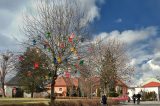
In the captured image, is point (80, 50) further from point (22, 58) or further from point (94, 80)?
point (94, 80)

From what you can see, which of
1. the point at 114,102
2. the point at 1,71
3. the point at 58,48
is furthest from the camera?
the point at 1,71

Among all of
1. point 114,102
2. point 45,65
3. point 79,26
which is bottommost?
point 114,102

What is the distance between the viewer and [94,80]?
60.0m

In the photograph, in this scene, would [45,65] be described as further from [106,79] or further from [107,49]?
[107,49]

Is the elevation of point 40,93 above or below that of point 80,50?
below

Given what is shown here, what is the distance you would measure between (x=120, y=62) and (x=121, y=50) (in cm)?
249

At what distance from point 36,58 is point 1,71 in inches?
2298

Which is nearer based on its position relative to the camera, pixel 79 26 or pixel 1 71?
pixel 79 26

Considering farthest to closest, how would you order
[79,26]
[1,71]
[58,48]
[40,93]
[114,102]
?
[1,71]
[40,93]
[114,102]
[79,26]
[58,48]

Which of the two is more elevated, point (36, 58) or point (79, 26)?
point (79, 26)

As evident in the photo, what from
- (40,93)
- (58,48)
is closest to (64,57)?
(58,48)

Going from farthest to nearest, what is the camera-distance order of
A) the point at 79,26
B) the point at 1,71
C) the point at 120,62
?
the point at 1,71 < the point at 120,62 < the point at 79,26

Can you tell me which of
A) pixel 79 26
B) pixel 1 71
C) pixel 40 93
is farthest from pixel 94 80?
pixel 1 71

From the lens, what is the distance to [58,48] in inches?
1300
